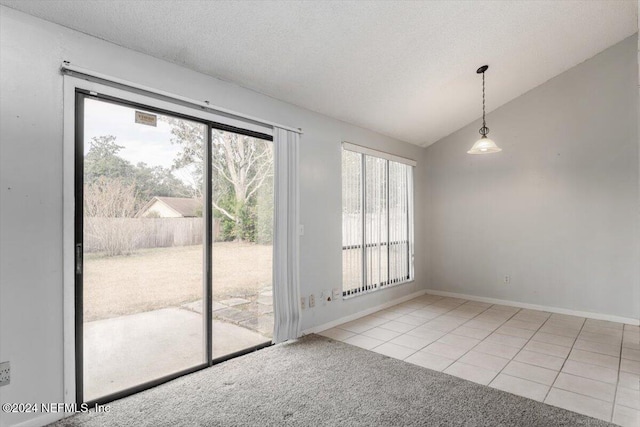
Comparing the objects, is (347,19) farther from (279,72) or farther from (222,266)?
(222,266)

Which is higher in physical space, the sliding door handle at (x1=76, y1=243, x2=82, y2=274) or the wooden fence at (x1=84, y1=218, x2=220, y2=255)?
the wooden fence at (x1=84, y1=218, x2=220, y2=255)

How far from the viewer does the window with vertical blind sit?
14.9ft

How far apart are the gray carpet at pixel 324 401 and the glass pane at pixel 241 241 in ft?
1.28

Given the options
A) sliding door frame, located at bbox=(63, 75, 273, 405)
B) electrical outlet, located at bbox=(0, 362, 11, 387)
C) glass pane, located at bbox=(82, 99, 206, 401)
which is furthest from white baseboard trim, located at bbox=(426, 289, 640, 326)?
electrical outlet, located at bbox=(0, 362, 11, 387)

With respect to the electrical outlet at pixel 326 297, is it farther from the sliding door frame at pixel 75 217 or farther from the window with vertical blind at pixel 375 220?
the sliding door frame at pixel 75 217

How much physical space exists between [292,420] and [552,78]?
542 centimetres

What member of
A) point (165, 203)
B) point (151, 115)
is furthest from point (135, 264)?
point (151, 115)

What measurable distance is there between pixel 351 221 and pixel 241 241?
1.68 m

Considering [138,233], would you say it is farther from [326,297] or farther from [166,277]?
[326,297]

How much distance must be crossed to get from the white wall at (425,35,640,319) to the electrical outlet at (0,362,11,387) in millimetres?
5169

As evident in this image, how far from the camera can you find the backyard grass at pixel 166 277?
2.45 m

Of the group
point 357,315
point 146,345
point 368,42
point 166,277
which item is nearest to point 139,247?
point 166,277

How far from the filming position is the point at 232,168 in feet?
10.9

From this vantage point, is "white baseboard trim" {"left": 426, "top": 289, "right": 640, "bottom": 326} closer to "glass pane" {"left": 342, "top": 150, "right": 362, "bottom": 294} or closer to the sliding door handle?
"glass pane" {"left": 342, "top": 150, "right": 362, "bottom": 294}
